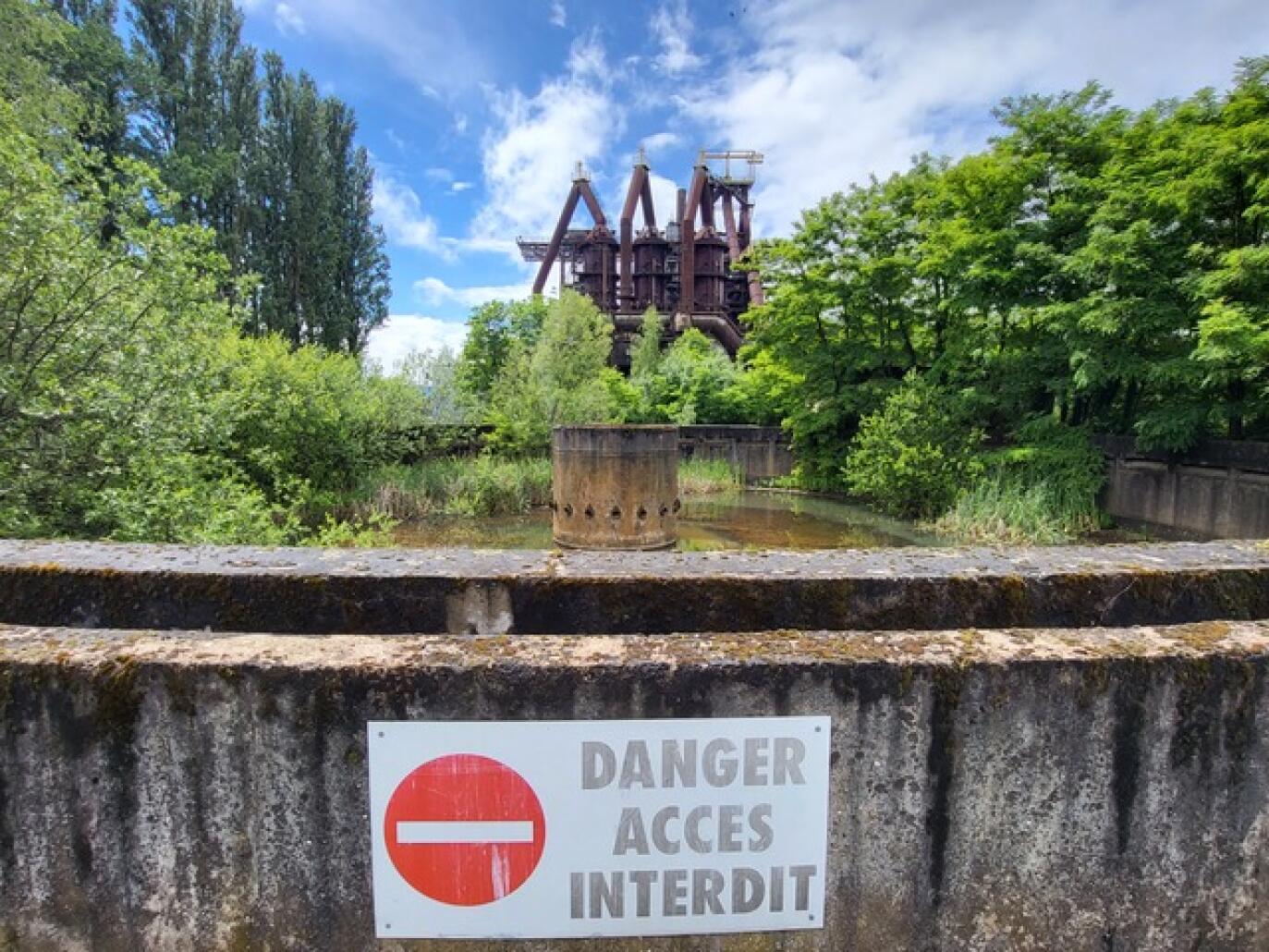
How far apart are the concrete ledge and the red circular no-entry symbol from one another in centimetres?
81

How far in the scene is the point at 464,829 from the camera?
1627mm

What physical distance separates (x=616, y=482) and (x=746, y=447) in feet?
39.6

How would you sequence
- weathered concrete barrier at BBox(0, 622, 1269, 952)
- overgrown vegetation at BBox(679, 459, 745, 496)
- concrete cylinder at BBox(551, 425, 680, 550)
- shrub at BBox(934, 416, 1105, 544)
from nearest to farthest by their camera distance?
weathered concrete barrier at BBox(0, 622, 1269, 952), concrete cylinder at BBox(551, 425, 680, 550), shrub at BBox(934, 416, 1105, 544), overgrown vegetation at BBox(679, 459, 745, 496)

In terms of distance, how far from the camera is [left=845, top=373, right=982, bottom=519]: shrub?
13.9 meters

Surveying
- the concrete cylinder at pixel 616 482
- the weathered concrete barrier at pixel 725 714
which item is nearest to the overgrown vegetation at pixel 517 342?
the concrete cylinder at pixel 616 482

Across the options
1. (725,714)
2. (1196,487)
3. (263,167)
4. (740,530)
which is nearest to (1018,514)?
(1196,487)

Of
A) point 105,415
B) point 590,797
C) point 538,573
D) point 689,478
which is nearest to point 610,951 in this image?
point 590,797

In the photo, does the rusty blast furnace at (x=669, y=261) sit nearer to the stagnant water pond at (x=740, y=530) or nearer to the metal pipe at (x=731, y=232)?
the metal pipe at (x=731, y=232)

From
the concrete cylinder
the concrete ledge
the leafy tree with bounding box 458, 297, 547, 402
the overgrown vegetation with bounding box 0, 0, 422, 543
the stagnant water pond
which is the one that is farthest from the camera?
the leafy tree with bounding box 458, 297, 547, 402

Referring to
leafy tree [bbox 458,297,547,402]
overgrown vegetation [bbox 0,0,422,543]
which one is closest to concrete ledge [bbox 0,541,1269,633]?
overgrown vegetation [bbox 0,0,422,543]

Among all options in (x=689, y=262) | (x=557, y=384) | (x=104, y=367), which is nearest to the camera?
(x=104, y=367)

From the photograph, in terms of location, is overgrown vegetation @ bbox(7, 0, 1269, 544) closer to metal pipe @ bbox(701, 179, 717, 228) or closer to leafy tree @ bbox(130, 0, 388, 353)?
leafy tree @ bbox(130, 0, 388, 353)

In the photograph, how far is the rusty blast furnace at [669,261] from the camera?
4406 centimetres

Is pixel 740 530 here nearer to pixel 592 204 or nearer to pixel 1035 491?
pixel 1035 491
